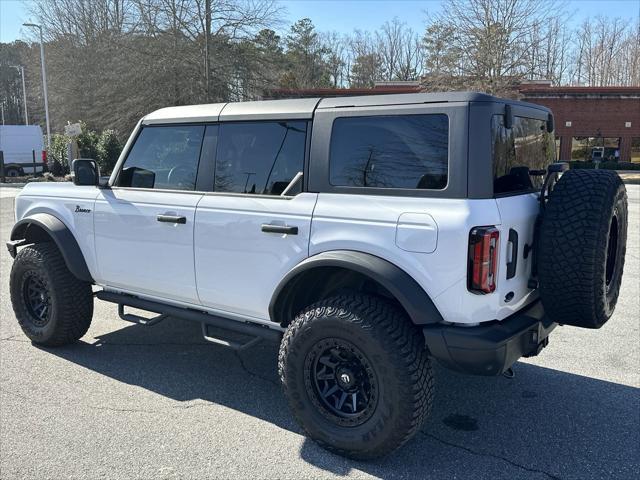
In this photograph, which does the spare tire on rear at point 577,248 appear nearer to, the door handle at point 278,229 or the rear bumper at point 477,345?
the rear bumper at point 477,345

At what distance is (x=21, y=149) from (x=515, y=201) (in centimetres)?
2767

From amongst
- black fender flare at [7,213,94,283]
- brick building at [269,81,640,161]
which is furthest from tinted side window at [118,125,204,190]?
brick building at [269,81,640,161]

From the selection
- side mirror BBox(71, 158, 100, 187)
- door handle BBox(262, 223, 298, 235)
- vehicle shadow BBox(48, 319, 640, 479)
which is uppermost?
side mirror BBox(71, 158, 100, 187)

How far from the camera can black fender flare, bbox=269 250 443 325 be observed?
2.89 meters

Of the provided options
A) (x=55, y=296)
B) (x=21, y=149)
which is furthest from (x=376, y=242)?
(x=21, y=149)

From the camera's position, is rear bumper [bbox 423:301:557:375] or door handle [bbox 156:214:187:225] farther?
door handle [bbox 156:214:187:225]

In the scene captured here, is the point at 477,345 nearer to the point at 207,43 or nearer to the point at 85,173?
the point at 85,173

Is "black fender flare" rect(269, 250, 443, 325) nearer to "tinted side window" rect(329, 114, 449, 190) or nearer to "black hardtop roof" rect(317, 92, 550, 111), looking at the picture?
"tinted side window" rect(329, 114, 449, 190)

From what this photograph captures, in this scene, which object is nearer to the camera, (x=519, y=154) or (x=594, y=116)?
(x=519, y=154)

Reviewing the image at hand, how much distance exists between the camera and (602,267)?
9.80 feet

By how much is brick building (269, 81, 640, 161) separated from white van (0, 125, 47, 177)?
1650 cm

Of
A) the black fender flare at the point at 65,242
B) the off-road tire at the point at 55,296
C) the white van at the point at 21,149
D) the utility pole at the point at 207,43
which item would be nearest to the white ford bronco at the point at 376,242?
the black fender flare at the point at 65,242

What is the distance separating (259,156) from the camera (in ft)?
12.2

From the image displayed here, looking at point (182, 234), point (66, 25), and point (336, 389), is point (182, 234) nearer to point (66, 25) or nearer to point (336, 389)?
point (336, 389)
